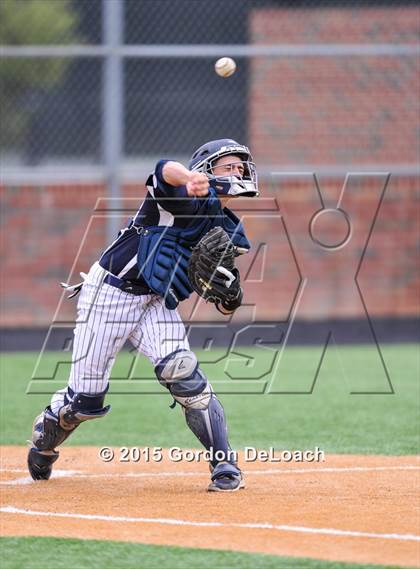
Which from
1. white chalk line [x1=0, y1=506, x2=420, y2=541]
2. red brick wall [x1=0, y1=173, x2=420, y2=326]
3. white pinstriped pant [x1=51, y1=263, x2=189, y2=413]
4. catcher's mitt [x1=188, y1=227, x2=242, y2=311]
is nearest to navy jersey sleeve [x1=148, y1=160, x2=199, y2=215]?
catcher's mitt [x1=188, y1=227, x2=242, y2=311]

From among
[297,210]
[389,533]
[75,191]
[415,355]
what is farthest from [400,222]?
[389,533]

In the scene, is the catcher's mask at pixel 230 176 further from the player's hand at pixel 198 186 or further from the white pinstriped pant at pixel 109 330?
the white pinstriped pant at pixel 109 330

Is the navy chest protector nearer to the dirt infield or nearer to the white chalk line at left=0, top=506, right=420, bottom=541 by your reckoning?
the dirt infield

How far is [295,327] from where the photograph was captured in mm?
13227

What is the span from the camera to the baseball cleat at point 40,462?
5914 millimetres

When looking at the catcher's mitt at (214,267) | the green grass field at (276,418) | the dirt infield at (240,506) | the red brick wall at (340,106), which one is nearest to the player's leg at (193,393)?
the dirt infield at (240,506)

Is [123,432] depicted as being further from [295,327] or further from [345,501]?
[295,327]

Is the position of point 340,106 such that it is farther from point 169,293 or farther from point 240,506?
point 240,506

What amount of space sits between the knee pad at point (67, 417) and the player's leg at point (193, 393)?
366mm

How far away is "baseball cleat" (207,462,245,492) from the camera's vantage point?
5.53 meters

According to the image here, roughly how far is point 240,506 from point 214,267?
1.10m

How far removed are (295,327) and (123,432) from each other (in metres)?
5.67

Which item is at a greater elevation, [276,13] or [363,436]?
[276,13]

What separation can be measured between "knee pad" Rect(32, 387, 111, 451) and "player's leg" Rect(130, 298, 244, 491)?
1.20ft
